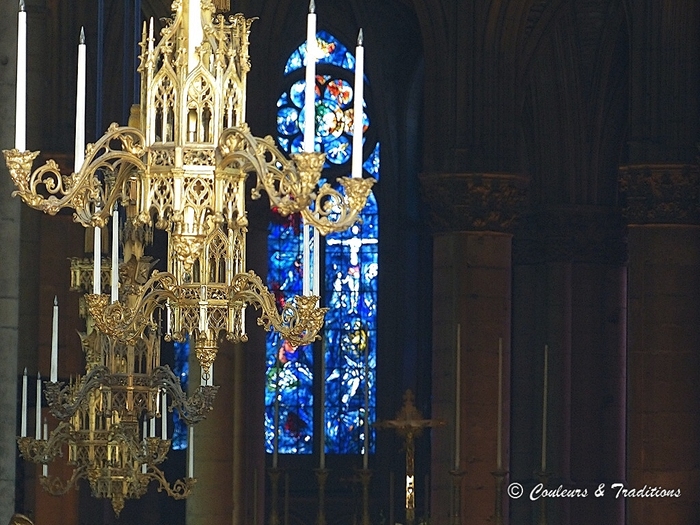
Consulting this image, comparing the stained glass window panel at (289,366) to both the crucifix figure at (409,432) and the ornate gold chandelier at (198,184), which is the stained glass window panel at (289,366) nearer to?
the crucifix figure at (409,432)

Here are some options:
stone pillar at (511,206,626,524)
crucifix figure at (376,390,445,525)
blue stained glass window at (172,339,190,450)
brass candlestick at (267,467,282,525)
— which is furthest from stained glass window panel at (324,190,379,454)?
brass candlestick at (267,467,282,525)

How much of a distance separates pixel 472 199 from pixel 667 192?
2713mm

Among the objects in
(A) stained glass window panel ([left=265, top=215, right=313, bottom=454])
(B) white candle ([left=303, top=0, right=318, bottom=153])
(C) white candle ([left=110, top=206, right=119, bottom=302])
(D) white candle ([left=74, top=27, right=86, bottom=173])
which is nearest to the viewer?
(B) white candle ([left=303, top=0, right=318, bottom=153])

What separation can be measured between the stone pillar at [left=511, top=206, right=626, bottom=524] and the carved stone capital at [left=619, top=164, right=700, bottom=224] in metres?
7.14

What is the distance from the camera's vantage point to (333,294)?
107 ft

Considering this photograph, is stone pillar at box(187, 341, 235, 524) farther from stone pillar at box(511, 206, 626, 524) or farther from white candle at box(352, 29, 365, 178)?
white candle at box(352, 29, 365, 178)

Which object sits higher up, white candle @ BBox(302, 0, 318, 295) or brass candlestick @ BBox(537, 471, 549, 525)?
white candle @ BBox(302, 0, 318, 295)

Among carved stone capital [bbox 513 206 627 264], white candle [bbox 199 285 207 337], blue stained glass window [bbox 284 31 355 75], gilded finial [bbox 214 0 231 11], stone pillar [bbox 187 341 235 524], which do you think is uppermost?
blue stained glass window [bbox 284 31 355 75]

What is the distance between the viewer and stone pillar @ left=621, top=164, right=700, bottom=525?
21891 mm

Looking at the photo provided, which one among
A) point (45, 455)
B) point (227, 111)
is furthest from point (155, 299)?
point (45, 455)

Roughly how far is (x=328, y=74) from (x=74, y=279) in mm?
19518

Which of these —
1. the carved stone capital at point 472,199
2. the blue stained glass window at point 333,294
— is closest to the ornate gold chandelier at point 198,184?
the carved stone capital at point 472,199

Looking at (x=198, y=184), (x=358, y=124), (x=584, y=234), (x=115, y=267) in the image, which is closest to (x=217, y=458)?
(x=584, y=234)

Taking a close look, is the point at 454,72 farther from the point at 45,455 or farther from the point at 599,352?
the point at 45,455
